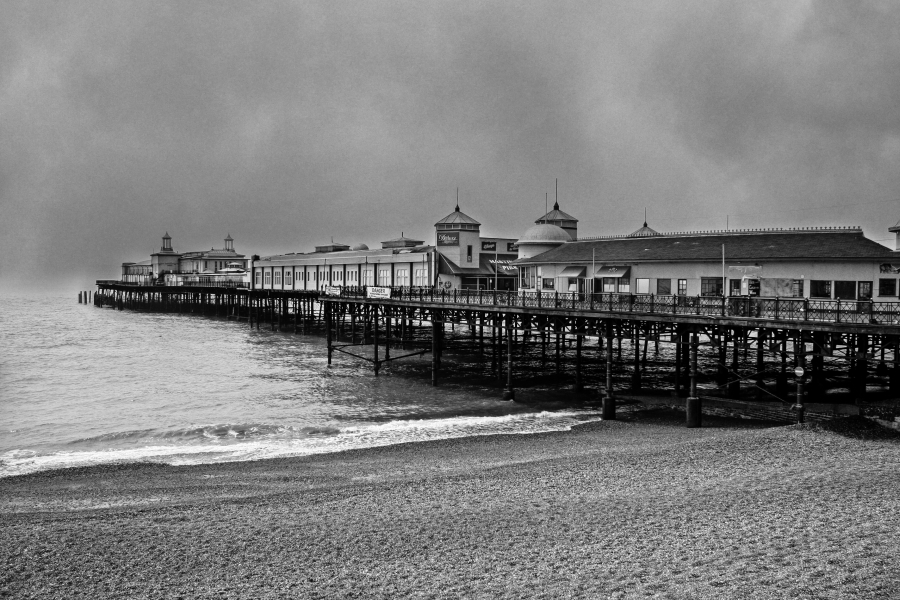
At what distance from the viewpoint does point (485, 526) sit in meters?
14.1

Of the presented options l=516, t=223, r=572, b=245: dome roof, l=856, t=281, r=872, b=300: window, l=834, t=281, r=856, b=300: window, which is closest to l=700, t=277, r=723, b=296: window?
l=834, t=281, r=856, b=300: window

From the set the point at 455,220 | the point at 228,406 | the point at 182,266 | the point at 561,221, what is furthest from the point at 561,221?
the point at 182,266

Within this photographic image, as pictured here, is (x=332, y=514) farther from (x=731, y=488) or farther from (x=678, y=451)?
(x=678, y=451)

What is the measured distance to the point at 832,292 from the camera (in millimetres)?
28641

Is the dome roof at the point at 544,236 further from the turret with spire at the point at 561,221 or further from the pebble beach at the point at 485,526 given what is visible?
the pebble beach at the point at 485,526

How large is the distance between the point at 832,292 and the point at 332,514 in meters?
22.2

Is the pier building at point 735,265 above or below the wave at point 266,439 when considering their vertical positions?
above

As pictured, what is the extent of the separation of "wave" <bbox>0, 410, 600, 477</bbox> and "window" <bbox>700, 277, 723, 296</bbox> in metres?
7.71

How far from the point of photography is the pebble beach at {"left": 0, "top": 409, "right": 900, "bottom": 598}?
451 inches

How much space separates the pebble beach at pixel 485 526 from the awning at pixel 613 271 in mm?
15509

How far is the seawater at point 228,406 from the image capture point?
24.9 meters

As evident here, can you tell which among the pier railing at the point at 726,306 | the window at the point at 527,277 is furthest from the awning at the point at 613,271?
the window at the point at 527,277

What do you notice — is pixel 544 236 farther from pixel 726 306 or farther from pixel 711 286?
pixel 726 306

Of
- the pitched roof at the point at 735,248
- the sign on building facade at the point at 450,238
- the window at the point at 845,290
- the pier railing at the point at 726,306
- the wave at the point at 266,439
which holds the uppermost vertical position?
the sign on building facade at the point at 450,238
